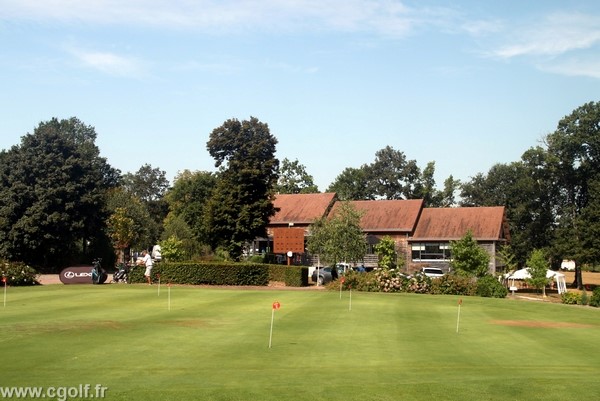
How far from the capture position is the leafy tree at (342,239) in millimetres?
55531

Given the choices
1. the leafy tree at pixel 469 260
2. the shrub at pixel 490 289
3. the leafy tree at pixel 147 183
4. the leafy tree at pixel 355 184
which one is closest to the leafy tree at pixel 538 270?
the leafy tree at pixel 469 260

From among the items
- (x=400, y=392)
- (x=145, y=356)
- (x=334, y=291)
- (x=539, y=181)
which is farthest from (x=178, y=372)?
(x=539, y=181)

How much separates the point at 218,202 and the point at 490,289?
95.7ft

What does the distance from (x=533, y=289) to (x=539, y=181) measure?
732 inches

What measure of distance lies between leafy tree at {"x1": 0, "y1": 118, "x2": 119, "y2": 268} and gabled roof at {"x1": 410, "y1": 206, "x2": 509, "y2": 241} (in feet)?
116

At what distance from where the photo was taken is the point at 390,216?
2928 inches

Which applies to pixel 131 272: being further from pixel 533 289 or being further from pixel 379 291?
pixel 533 289

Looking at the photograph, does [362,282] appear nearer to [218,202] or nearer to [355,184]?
[218,202]

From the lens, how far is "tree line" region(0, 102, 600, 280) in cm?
6222

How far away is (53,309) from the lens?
27.3m

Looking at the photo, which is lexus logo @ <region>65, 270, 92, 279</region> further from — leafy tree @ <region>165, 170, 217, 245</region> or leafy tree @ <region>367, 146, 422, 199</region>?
leafy tree @ <region>367, 146, 422, 199</region>

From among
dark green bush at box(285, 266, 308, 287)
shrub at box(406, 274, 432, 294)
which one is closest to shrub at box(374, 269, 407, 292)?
shrub at box(406, 274, 432, 294)

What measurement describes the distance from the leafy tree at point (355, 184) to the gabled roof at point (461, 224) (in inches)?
1428

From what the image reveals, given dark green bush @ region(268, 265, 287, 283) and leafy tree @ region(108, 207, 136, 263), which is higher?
leafy tree @ region(108, 207, 136, 263)
